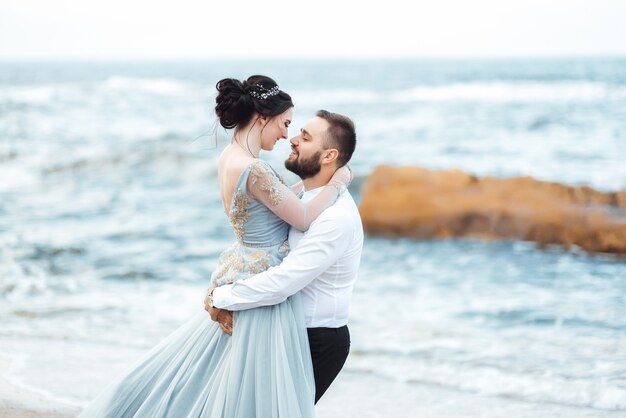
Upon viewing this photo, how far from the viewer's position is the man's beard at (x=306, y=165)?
309 centimetres

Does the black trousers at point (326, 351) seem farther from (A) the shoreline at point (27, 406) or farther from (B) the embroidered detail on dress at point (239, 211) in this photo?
(A) the shoreline at point (27, 406)

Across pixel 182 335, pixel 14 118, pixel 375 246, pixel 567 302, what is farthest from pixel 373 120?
pixel 182 335

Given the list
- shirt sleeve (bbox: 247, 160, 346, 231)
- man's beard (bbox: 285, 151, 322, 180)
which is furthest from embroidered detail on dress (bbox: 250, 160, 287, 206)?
man's beard (bbox: 285, 151, 322, 180)

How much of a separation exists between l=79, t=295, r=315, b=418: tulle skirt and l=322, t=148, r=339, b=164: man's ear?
21.9 inches

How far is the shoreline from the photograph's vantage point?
4352mm

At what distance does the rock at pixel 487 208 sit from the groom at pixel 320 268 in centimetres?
772

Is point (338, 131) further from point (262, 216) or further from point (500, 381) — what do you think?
point (500, 381)

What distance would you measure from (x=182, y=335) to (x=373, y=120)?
83.5 ft

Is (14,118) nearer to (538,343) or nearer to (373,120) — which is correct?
(373,120)

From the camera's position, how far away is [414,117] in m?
29.0

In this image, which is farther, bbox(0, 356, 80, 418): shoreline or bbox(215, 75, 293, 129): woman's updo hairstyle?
bbox(0, 356, 80, 418): shoreline

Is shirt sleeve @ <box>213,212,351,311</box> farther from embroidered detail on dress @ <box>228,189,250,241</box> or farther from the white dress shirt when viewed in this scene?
embroidered detail on dress @ <box>228,189,250,241</box>

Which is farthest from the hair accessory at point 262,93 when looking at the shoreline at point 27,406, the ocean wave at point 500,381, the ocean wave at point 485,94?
the ocean wave at point 485,94

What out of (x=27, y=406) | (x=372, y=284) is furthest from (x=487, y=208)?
(x=27, y=406)
